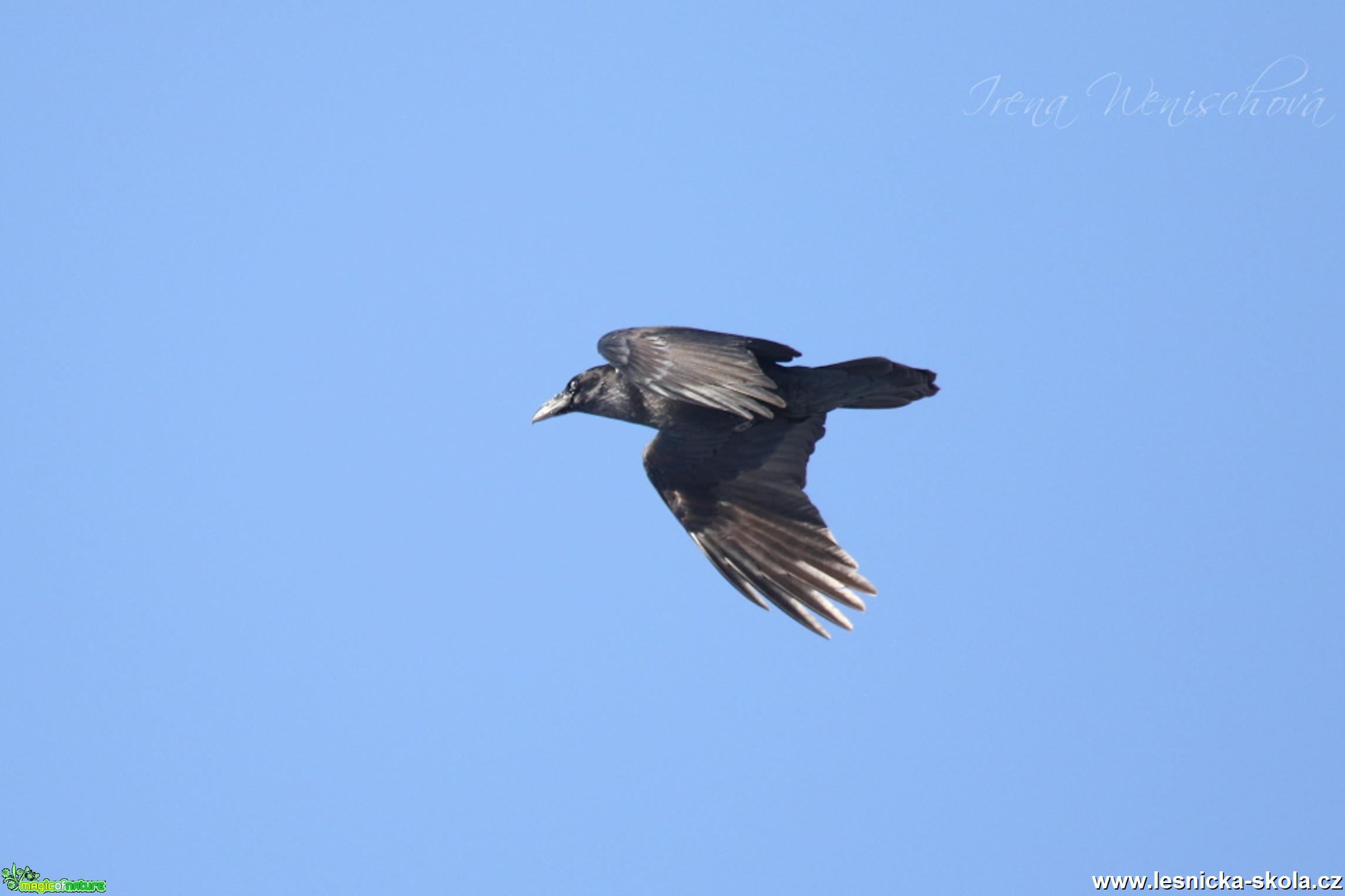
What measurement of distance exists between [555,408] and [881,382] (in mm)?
2698

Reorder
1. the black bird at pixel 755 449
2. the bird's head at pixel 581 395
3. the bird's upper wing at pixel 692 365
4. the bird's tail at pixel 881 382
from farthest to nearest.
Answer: the bird's head at pixel 581 395, the bird's tail at pixel 881 382, the black bird at pixel 755 449, the bird's upper wing at pixel 692 365

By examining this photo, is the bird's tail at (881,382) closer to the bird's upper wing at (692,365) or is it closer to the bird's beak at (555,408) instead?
the bird's upper wing at (692,365)

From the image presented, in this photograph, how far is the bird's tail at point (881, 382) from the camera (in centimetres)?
1255

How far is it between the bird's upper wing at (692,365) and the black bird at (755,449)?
18mm

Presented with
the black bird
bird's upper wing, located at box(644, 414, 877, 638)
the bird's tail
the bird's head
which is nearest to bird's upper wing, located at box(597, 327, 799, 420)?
the black bird

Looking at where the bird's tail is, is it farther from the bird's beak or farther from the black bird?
the bird's beak

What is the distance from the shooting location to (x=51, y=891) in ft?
43.0

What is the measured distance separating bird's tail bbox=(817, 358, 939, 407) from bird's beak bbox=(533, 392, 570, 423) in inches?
86.5

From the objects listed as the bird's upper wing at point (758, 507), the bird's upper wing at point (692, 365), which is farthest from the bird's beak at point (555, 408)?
the bird's upper wing at point (692, 365)

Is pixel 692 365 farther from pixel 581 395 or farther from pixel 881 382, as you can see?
pixel 581 395

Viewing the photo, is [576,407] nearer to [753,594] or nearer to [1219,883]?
[753,594]

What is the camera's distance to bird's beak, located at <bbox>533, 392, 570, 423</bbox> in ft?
45.1

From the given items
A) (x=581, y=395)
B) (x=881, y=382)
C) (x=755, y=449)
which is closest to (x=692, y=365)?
(x=881, y=382)

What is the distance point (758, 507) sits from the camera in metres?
13.2
